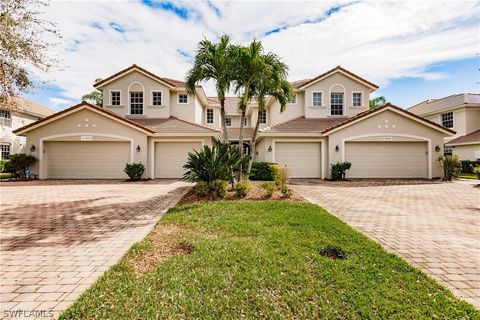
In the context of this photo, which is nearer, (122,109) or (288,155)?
(288,155)

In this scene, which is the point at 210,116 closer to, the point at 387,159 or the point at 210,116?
the point at 210,116

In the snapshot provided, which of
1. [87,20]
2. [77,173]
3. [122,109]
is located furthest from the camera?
[122,109]

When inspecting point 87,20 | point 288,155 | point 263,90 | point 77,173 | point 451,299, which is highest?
point 87,20

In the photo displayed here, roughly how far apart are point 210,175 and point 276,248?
5506 mm

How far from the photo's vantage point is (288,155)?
17391 mm

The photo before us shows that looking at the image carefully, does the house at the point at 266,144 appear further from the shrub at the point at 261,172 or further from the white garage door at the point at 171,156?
the shrub at the point at 261,172

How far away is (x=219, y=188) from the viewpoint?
9375mm

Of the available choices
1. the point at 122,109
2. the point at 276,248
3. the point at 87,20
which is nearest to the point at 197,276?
the point at 276,248

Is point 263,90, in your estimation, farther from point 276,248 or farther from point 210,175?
point 276,248

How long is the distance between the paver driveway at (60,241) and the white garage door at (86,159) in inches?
267

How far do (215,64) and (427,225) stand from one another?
9.92 meters

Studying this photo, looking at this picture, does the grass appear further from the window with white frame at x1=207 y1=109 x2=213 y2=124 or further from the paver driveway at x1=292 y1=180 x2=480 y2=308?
the window with white frame at x1=207 y1=109 x2=213 y2=124

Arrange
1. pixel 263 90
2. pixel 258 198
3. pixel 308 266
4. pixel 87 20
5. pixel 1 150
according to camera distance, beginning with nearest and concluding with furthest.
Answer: pixel 308 266 → pixel 258 198 → pixel 87 20 → pixel 263 90 → pixel 1 150

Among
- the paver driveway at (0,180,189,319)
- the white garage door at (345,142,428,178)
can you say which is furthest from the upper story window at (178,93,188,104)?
the white garage door at (345,142,428,178)
